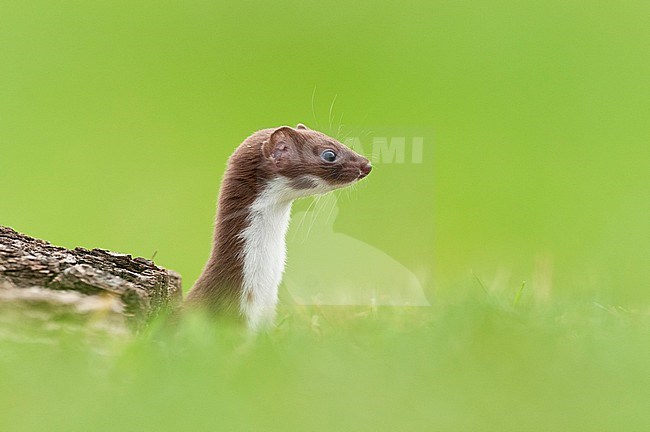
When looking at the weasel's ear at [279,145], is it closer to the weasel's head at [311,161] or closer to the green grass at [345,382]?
the weasel's head at [311,161]

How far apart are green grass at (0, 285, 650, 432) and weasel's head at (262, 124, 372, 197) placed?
98cm

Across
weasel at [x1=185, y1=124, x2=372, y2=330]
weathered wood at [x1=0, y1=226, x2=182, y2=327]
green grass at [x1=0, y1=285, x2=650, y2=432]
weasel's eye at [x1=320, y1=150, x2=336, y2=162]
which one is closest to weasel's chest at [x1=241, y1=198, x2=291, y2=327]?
weasel at [x1=185, y1=124, x2=372, y2=330]

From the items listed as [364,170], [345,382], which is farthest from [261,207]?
[345,382]

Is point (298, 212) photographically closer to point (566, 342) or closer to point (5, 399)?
point (566, 342)

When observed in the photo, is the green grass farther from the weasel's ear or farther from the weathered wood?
the weasel's ear

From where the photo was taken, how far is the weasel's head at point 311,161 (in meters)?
2.67

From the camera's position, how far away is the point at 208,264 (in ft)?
8.55

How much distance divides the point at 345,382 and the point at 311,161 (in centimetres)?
135

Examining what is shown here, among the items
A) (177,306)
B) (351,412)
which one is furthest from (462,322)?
(177,306)

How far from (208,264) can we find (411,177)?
30.8 inches

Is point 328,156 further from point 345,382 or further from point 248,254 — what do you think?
point 345,382

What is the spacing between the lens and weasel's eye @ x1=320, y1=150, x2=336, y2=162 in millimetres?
2801

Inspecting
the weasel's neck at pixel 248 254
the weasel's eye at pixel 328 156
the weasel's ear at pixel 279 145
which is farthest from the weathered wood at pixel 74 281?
the weasel's eye at pixel 328 156

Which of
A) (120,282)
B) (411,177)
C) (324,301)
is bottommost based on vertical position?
(324,301)
